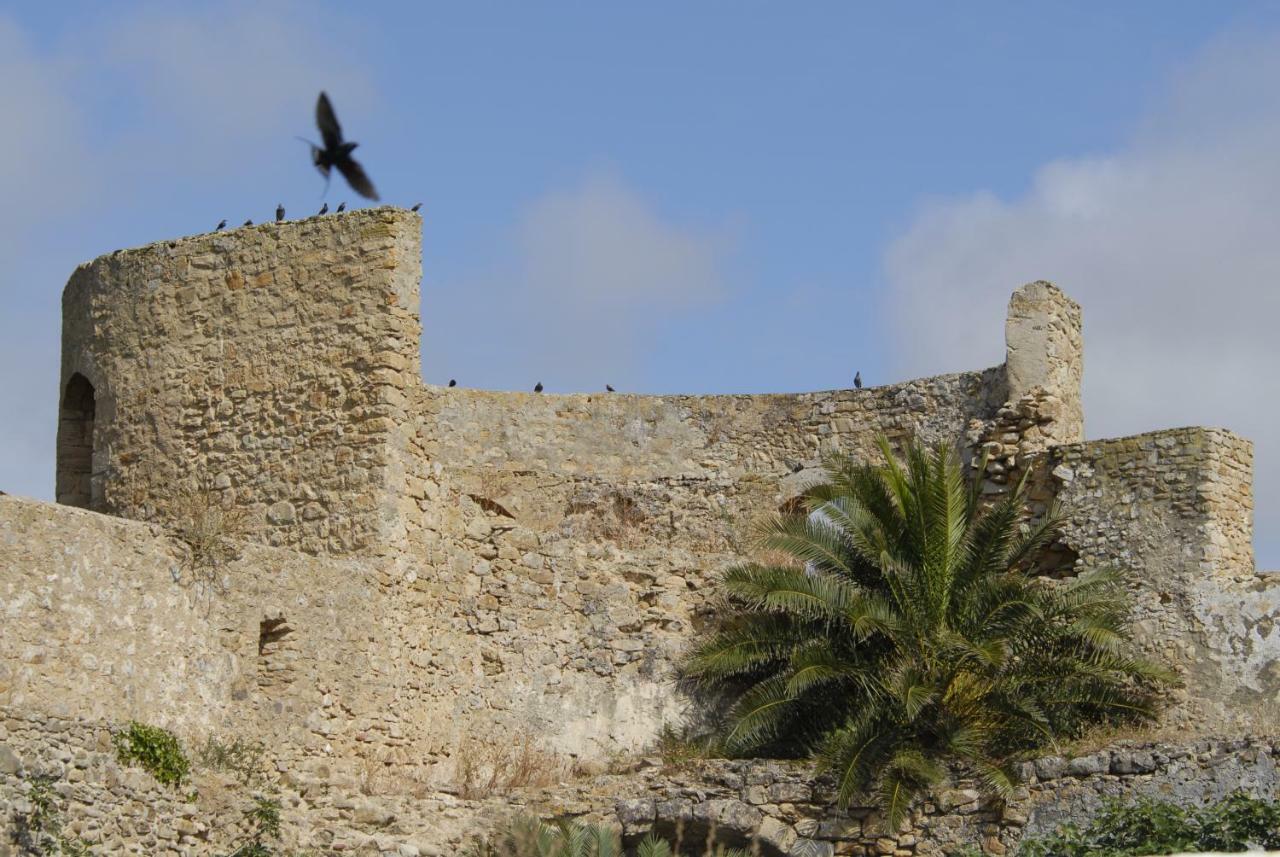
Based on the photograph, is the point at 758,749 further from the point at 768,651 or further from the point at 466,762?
the point at 466,762

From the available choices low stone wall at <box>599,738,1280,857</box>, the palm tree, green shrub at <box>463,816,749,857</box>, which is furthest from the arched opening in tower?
low stone wall at <box>599,738,1280,857</box>

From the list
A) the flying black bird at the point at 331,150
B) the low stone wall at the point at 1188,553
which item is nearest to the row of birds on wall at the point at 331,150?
the flying black bird at the point at 331,150

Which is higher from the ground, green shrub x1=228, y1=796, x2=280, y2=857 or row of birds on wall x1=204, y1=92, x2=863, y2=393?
row of birds on wall x1=204, y1=92, x2=863, y2=393

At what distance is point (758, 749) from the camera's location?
63.7 ft

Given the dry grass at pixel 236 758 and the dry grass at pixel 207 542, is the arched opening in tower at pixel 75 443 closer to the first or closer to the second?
the dry grass at pixel 207 542

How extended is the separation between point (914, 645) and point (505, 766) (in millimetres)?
3836

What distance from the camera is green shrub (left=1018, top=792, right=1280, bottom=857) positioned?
53.6 ft

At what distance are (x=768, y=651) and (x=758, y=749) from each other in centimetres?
87

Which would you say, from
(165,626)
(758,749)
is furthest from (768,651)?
(165,626)

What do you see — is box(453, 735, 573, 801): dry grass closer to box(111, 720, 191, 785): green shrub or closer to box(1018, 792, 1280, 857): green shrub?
box(111, 720, 191, 785): green shrub

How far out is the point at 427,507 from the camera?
19906 millimetres

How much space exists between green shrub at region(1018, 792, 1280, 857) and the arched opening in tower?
994 centimetres

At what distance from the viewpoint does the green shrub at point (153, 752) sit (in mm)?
15843

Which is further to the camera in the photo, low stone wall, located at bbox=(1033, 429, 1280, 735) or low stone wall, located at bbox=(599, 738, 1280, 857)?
low stone wall, located at bbox=(1033, 429, 1280, 735)
